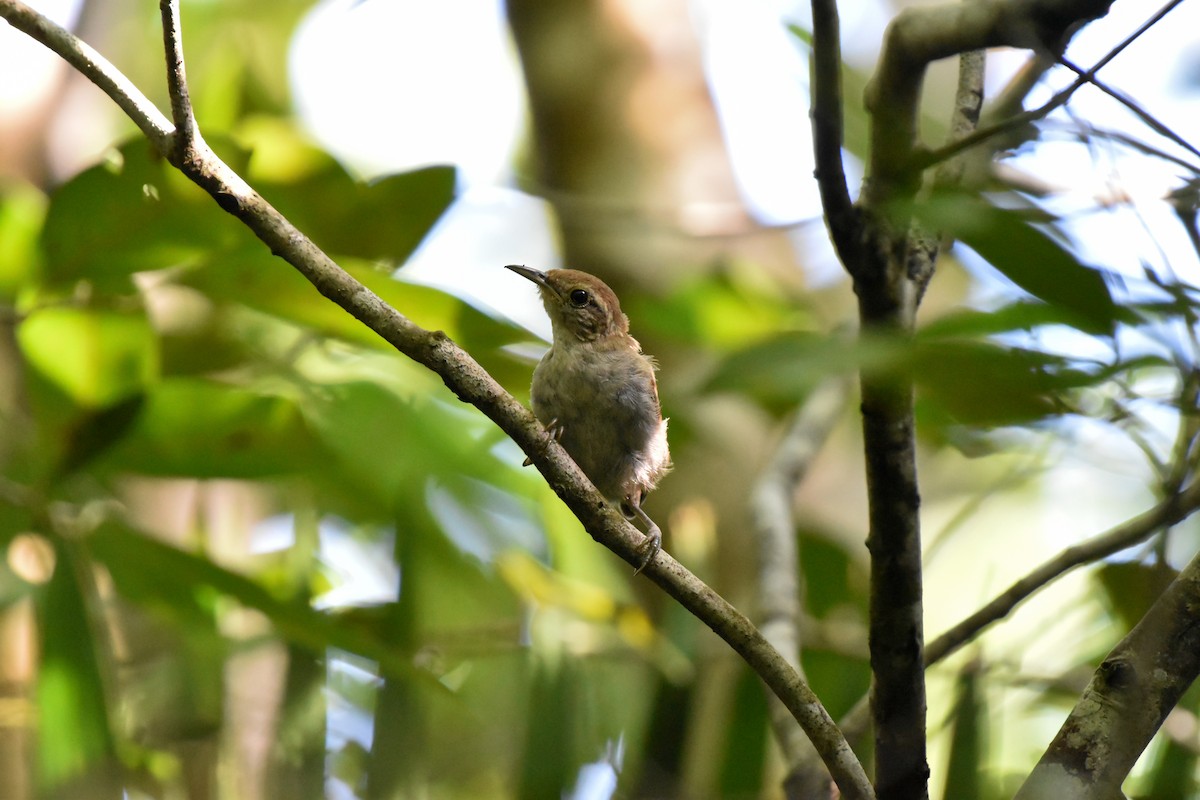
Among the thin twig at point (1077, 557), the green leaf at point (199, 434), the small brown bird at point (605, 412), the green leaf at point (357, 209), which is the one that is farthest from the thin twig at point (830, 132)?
the green leaf at point (199, 434)

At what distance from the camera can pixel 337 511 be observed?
5.52m

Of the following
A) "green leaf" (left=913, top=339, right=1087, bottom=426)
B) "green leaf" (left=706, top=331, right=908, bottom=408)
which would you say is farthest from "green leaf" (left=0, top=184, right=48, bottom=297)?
"green leaf" (left=913, top=339, right=1087, bottom=426)

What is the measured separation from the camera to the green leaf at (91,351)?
382cm

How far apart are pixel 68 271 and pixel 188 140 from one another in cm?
185

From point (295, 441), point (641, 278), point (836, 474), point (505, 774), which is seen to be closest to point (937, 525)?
point (836, 474)

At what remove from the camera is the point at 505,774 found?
5086mm

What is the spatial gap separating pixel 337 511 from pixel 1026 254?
4087 mm

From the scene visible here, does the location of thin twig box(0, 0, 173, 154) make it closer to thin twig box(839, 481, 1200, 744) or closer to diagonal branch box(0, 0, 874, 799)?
diagonal branch box(0, 0, 874, 799)

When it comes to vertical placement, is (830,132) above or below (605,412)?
above

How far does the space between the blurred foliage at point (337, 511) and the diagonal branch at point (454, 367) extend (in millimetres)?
580

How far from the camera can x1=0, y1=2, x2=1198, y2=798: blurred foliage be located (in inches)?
144

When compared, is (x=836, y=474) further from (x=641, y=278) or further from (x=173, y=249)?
(x=173, y=249)

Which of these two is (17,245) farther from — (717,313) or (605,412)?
(717,313)

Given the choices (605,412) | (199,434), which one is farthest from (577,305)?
(199,434)
